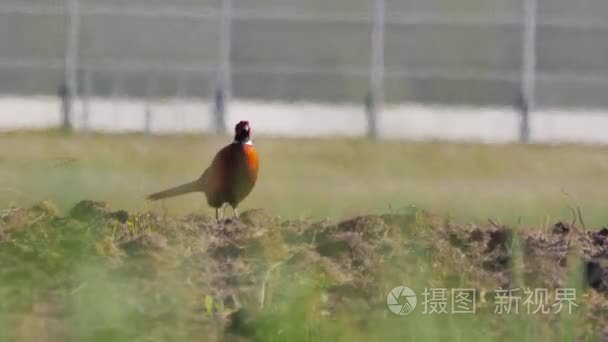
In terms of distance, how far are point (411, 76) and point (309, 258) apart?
57.2ft

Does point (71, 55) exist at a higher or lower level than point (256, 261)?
higher

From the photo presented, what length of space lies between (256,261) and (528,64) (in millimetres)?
18120

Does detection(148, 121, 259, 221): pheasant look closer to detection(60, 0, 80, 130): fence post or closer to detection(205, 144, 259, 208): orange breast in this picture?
detection(205, 144, 259, 208): orange breast

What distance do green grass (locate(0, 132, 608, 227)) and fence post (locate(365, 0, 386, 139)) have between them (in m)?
2.37

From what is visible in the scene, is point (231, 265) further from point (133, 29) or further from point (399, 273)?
point (133, 29)

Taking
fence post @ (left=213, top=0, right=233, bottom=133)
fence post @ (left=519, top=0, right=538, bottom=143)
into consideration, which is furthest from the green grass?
fence post @ (left=519, top=0, right=538, bottom=143)

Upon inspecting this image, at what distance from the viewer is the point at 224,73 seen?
23672mm

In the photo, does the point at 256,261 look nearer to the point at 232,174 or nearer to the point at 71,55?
the point at 232,174

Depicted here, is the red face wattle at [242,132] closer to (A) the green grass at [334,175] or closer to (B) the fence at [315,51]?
(A) the green grass at [334,175]

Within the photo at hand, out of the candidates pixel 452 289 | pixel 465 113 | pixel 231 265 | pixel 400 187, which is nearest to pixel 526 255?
pixel 452 289

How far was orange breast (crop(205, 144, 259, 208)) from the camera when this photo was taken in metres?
8.87

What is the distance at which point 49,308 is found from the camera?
6152 millimetres

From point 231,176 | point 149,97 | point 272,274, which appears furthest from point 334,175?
point 272,274

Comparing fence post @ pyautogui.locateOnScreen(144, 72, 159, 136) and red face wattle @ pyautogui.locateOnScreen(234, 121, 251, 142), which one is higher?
red face wattle @ pyautogui.locateOnScreen(234, 121, 251, 142)
